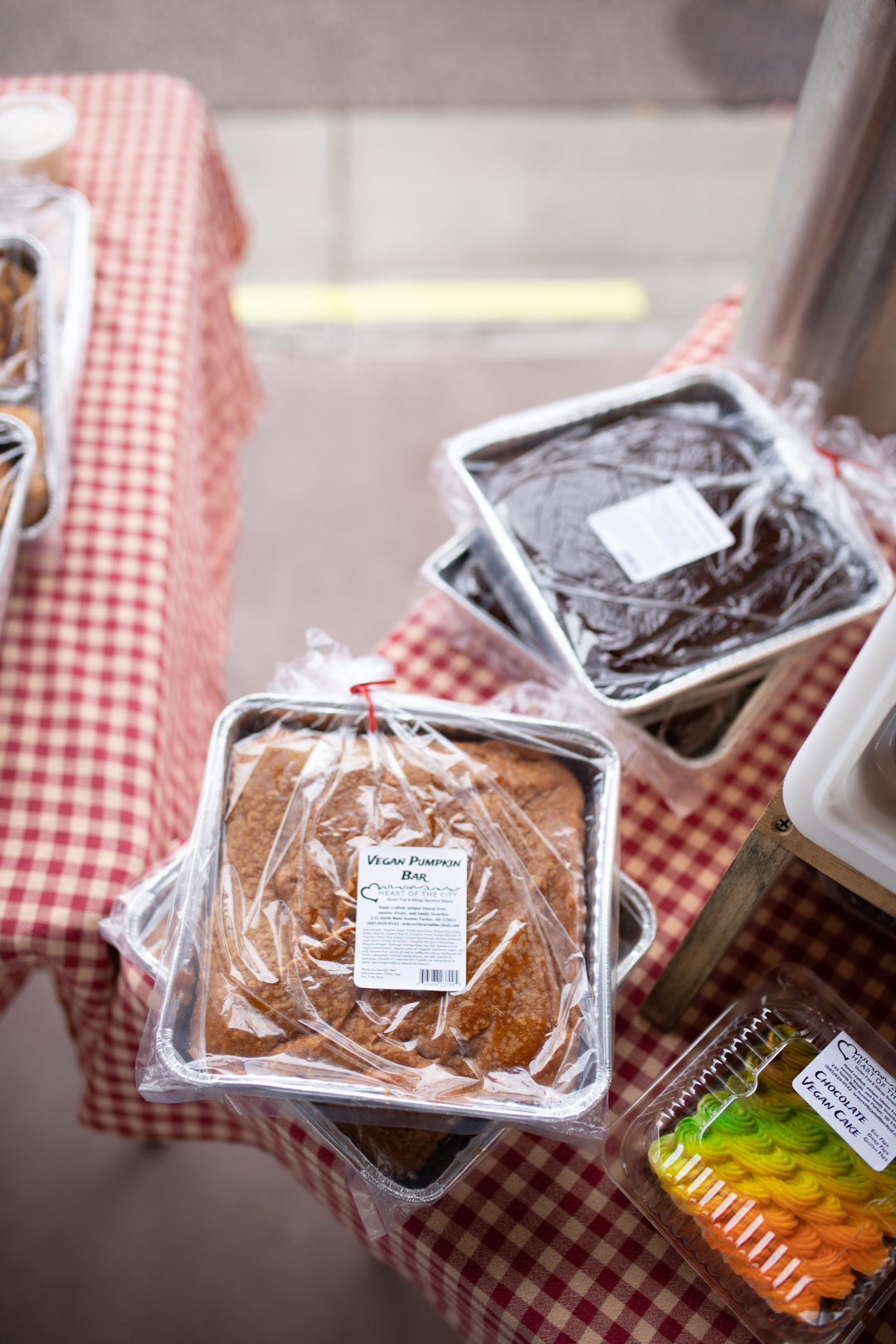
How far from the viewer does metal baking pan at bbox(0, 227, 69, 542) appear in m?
1.16

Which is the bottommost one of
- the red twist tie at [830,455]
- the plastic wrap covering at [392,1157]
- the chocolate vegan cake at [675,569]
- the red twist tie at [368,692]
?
the plastic wrap covering at [392,1157]

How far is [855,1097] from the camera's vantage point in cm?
78

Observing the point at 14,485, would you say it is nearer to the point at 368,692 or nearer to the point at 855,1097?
the point at 368,692

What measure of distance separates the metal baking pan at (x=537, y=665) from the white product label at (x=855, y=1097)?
0.33m

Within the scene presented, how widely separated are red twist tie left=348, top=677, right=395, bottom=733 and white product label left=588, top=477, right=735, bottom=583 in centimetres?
32

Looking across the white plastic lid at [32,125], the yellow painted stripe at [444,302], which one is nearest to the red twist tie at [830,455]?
the white plastic lid at [32,125]

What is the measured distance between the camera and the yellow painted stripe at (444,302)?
267cm

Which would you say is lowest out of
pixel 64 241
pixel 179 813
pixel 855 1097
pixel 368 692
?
pixel 179 813

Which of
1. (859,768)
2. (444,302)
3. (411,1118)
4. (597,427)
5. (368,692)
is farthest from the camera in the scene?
(444,302)

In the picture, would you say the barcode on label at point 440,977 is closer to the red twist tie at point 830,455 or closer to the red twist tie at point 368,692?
the red twist tie at point 368,692

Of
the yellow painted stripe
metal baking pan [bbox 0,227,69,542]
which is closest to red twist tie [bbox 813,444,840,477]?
metal baking pan [bbox 0,227,69,542]

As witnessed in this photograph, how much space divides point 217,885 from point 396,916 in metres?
0.16

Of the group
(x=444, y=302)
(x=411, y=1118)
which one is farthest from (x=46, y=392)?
(x=444, y=302)

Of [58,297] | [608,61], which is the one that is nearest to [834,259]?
[58,297]
